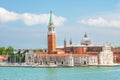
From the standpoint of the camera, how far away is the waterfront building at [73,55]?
60.6 metres

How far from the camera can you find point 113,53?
Result: 6856cm

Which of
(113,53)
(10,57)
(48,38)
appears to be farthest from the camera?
(10,57)

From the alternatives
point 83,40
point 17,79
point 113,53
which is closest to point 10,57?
point 83,40

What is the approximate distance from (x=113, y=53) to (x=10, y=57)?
675 inches

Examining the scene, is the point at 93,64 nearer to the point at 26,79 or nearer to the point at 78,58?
the point at 78,58

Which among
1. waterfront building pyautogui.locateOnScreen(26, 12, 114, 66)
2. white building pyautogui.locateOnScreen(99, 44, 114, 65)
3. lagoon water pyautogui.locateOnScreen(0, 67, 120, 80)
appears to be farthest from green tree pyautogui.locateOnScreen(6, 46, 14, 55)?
lagoon water pyautogui.locateOnScreen(0, 67, 120, 80)

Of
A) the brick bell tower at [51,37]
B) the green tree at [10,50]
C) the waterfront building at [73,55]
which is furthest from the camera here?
the green tree at [10,50]

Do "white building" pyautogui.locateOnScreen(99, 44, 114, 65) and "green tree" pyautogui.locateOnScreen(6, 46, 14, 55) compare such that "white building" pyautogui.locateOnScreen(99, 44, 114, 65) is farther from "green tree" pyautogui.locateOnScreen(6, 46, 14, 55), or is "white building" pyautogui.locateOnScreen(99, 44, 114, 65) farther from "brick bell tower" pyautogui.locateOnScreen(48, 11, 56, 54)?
"green tree" pyautogui.locateOnScreen(6, 46, 14, 55)

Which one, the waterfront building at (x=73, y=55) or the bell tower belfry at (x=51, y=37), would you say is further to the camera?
the bell tower belfry at (x=51, y=37)

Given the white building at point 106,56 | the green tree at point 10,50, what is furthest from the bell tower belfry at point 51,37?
the green tree at point 10,50

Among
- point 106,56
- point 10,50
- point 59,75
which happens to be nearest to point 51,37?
point 106,56

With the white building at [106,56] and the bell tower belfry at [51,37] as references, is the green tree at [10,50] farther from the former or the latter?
the white building at [106,56]

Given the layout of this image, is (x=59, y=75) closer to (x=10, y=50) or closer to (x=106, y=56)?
(x=106, y=56)

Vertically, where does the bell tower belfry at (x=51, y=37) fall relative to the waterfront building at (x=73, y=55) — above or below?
above
